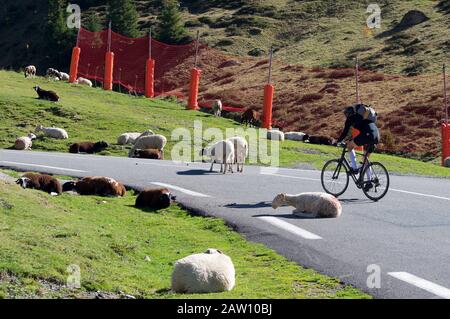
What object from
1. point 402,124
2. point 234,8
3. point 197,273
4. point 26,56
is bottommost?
point 197,273

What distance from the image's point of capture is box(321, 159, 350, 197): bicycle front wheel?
1723 cm

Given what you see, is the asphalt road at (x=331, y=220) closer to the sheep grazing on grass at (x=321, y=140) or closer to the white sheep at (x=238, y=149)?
the white sheep at (x=238, y=149)

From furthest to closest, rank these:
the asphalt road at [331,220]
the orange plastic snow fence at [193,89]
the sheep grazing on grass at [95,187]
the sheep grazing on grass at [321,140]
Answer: the orange plastic snow fence at [193,89], the sheep grazing on grass at [321,140], the sheep grazing on grass at [95,187], the asphalt road at [331,220]

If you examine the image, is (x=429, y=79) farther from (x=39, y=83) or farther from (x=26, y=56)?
(x=26, y=56)

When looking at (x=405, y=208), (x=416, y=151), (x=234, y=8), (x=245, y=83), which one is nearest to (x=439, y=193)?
(x=405, y=208)

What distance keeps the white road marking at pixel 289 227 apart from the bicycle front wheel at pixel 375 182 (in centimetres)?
322

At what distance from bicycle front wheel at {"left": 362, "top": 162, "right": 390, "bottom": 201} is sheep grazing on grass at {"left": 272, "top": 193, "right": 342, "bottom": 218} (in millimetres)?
2239

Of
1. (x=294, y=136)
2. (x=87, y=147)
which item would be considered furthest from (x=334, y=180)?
(x=294, y=136)

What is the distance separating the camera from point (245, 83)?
61375mm

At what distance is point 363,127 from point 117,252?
21.9 ft

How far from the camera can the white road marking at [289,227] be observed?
12.6m

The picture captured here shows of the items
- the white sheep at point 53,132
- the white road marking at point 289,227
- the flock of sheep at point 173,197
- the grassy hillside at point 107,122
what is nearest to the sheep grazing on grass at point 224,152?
the flock of sheep at point 173,197

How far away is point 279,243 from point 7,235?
3835 millimetres

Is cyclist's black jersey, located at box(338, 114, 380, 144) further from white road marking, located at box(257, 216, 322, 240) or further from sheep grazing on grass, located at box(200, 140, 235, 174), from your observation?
sheep grazing on grass, located at box(200, 140, 235, 174)
